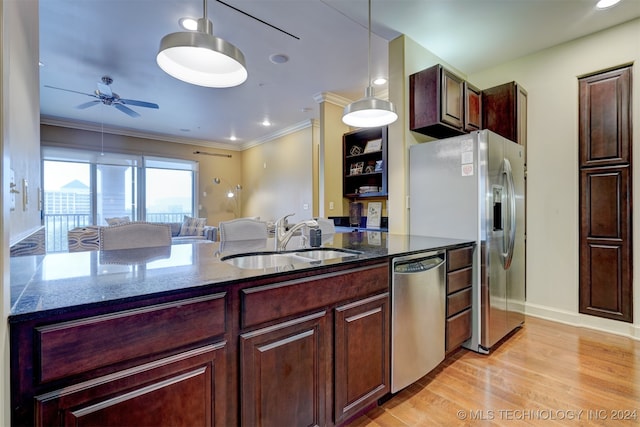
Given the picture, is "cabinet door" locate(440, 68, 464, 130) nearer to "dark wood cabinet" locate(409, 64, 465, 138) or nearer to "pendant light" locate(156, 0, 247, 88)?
"dark wood cabinet" locate(409, 64, 465, 138)

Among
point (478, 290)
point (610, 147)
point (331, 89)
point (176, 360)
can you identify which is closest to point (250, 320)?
point (176, 360)

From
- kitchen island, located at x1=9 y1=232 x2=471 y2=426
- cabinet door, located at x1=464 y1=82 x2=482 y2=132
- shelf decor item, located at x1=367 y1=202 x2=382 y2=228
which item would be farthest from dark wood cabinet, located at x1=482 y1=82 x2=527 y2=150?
kitchen island, located at x1=9 y1=232 x2=471 y2=426

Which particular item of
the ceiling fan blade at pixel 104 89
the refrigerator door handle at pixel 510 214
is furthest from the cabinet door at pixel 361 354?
the ceiling fan blade at pixel 104 89

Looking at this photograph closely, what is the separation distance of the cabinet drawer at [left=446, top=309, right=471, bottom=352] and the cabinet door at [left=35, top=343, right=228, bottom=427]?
1.65 m

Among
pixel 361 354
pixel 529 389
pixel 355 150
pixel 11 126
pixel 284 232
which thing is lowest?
pixel 529 389

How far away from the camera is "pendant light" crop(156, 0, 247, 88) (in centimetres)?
131

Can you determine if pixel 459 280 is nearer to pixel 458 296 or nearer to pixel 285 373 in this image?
pixel 458 296

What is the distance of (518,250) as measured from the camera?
266 cm

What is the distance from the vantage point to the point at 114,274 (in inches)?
44.6

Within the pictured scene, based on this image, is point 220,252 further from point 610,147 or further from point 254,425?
point 610,147

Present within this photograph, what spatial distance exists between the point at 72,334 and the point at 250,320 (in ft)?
1.69

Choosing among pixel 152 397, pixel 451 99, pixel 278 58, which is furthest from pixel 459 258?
pixel 278 58

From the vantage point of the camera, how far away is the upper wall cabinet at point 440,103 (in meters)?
2.61

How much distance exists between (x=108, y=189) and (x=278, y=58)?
17.0ft
